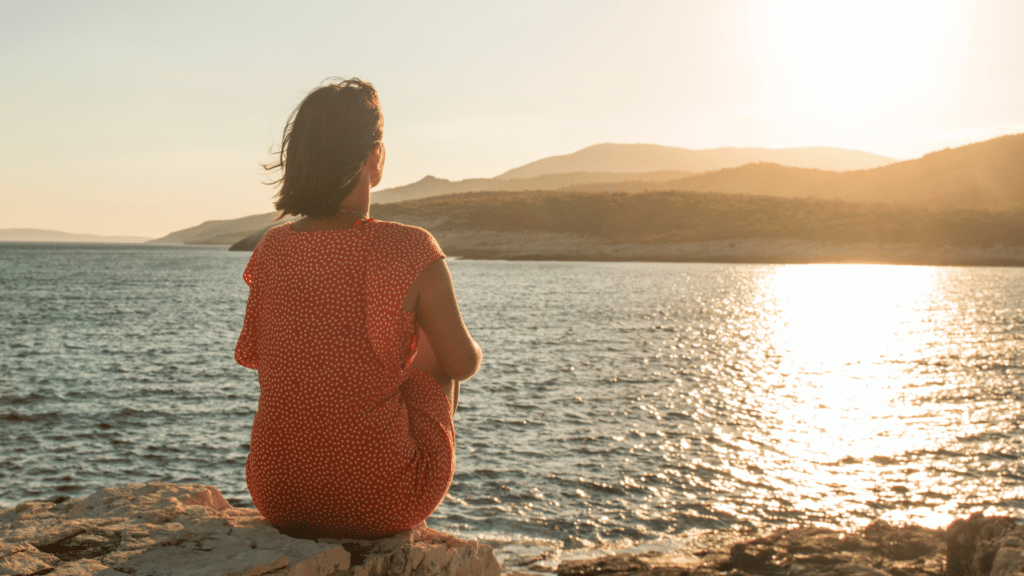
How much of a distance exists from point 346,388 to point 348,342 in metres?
0.20

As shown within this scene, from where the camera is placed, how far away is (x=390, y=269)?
120 inches

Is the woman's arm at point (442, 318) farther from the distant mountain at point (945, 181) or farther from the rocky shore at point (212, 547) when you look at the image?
the distant mountain at point (945, 181)

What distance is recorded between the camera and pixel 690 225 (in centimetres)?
12675

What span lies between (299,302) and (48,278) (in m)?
85.0

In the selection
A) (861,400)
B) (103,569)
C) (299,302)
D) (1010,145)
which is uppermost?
(1010,145)

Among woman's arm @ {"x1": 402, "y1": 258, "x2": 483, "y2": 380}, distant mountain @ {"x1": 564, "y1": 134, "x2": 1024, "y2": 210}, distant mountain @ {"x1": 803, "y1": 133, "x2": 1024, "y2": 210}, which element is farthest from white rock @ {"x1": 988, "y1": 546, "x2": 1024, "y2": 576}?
distant mountain @ {"x1": 803, "y1": 133, "x2": 1024, "y2": 210}

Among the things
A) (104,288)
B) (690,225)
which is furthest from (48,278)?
(690,225)

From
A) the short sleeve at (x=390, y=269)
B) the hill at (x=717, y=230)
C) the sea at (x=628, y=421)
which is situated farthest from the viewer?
the hill at (x=717, y=230)

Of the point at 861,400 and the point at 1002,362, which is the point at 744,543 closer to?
the point at 861,400

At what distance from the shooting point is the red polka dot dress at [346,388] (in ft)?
10.2

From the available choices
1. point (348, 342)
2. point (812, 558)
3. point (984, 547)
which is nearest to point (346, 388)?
point (348, 342)

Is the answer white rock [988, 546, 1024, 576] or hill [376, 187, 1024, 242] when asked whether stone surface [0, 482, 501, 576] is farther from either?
hill [376, 187, 1024, 242]

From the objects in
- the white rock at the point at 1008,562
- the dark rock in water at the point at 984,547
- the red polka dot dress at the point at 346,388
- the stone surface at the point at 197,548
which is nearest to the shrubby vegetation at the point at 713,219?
the dark rock in water at the point at 984,547

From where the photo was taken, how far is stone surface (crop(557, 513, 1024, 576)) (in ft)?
19.0
